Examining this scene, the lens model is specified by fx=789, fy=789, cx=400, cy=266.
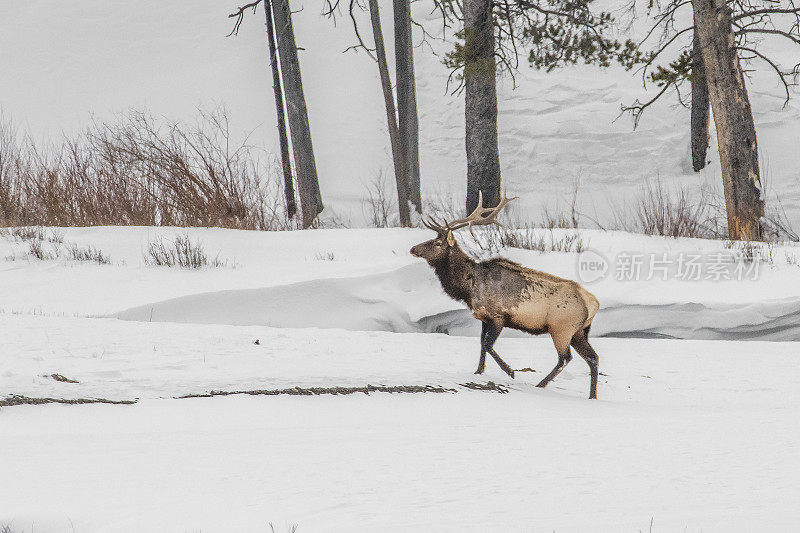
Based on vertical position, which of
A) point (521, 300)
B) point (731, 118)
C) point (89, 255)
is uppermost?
point (731, 118)

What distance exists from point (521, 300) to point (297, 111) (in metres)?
8.53

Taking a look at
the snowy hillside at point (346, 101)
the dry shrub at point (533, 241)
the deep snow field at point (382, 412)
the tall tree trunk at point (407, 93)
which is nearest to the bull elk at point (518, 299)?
the deep snow field at point (382, 412)

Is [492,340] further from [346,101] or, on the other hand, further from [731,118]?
[346,101]

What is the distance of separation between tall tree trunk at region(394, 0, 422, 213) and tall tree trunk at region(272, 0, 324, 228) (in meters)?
1.92

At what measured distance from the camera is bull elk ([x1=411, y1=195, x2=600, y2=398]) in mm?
3953

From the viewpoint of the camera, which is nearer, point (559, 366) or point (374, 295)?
point (559, 366)

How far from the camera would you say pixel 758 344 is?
5.92 meters

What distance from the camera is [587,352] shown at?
13.3ft

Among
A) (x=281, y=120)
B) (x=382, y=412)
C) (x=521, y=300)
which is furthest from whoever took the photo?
(x=281, y=120)

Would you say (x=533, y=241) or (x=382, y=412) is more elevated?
(x=533, y=241)

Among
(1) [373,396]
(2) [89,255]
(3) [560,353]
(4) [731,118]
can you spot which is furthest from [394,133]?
(1) [373,396]

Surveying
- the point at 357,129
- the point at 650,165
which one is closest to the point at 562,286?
the point at 650,165

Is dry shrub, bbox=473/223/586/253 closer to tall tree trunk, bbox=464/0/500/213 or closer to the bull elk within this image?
tall tree trunk, bbox=464/0/500/213

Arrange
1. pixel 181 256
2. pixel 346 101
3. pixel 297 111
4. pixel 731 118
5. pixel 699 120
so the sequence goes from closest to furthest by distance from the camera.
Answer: pixel 181 256
pixel 731 118
pixel 297 111
pixel 699 120
pixel 346 101
